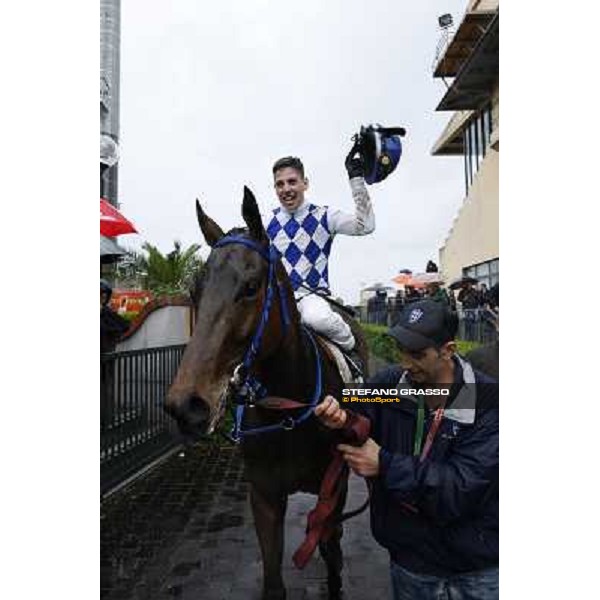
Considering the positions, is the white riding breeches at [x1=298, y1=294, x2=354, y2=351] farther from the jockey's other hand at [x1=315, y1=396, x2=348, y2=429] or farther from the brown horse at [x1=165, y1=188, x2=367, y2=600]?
the jockey's other hand at [x1=315, y1=396, x2=348, y2=429]

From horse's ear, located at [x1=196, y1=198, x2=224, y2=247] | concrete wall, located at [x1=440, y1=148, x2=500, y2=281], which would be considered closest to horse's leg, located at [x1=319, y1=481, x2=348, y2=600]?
concrete wall, located at [x1=440, y1=148, x2=500, y2=281]

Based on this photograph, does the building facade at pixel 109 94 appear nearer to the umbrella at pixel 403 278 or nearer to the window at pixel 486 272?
the umbrella at pixel 403 278

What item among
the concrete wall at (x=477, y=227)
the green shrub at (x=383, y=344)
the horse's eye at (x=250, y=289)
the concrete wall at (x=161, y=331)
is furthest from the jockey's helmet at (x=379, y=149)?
the concrete wall at (x=161, y=331)

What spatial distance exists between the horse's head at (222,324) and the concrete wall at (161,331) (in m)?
1.46

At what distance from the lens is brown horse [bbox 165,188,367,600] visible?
1.91 meters

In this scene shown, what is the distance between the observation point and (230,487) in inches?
191

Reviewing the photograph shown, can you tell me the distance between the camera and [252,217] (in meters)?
2.19

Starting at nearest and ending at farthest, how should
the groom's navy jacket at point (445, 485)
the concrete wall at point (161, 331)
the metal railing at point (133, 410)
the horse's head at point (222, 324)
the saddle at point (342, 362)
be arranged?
the groom's navy jacket at point (445, 485) → the horse's head at point (222, 324) → the saddle at point (342, 362) → the concrete wall at point (161, 331) → the metal railing at point (133, 410)

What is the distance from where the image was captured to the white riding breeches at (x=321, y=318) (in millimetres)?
2869

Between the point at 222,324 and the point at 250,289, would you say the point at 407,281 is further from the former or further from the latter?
the point at 222,324

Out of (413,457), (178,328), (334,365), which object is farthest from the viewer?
(178,328)
